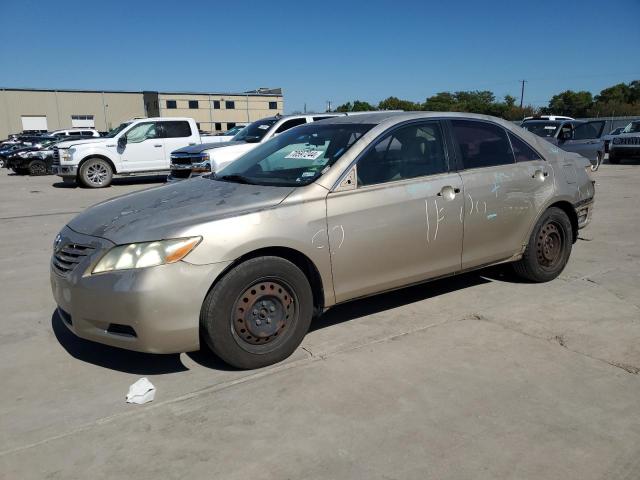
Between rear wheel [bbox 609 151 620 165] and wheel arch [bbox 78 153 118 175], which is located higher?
wheel arch [bbox 78 153 118 175]

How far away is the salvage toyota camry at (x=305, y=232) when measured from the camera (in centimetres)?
324

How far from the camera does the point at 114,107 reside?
6919 centimetres

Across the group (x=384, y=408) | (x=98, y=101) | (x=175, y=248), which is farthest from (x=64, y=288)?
(x=98, y=101)

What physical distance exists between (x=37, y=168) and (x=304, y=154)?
19.9 meters

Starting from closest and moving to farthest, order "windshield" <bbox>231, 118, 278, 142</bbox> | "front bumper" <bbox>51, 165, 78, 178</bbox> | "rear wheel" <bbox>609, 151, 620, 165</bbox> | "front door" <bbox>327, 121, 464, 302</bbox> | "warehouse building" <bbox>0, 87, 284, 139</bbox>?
"front door" <bbox>327, 121, 464, 302</bbox> → "windshield" <bbox>231, 118, 278, 142</bbox> → "front bumper" <bbox>51, 165, 78, 178</bbox> → "rear wheel" <bbox>609, 151, 620, 165</bbox> → "warehouse building" <bbox>0, 87, 284, 139</bbox>

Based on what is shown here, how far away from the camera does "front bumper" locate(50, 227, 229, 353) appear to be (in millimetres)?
3156

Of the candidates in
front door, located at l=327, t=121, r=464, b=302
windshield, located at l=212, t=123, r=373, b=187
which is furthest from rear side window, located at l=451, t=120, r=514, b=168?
windshield, located at l=212, t=123, r=373, b=187

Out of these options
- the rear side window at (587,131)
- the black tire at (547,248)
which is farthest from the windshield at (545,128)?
the black tire at (547,248)

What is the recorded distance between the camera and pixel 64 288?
11.3 ft

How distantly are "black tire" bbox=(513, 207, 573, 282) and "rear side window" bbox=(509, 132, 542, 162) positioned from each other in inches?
21.1

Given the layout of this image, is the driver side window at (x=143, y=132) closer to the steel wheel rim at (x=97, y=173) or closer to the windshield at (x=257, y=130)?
the steel wheel rim at (x=97, y=173)

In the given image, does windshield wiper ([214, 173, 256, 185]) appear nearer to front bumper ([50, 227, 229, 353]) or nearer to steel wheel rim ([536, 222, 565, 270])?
front bumper ([50, 227, 229, 353])

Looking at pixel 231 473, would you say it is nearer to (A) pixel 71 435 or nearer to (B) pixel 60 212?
(A) pixel 71 435

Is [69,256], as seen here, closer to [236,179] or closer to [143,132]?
[236,179]
